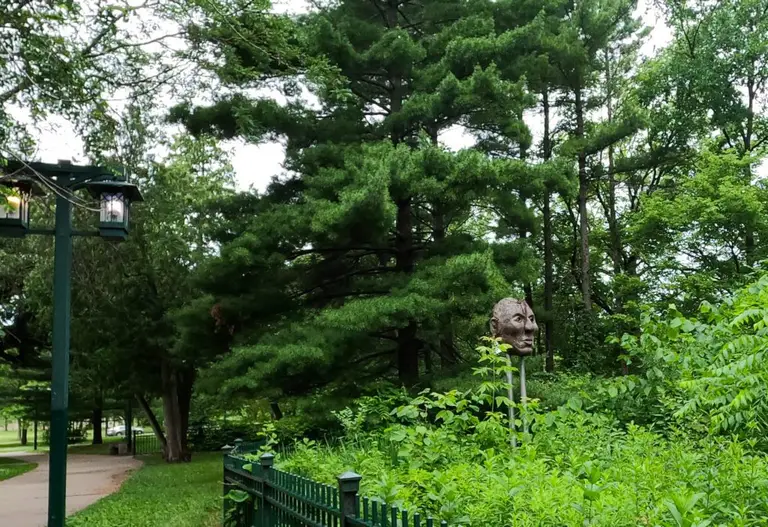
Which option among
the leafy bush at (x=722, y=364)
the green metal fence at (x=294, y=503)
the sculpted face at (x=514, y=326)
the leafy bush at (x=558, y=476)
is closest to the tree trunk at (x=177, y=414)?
the green metal fence at (x=294, y=503)

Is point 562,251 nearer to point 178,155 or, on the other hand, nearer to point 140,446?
point 178,155

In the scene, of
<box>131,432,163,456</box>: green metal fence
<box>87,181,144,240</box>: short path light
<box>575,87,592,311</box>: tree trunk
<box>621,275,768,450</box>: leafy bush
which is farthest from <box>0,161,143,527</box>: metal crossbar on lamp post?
<box>131,432,163,456</box>: green metal fence

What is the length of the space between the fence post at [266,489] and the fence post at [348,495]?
6.65ft

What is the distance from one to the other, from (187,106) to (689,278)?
13.1 meters

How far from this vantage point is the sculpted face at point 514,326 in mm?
7684

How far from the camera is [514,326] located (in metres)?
7.68

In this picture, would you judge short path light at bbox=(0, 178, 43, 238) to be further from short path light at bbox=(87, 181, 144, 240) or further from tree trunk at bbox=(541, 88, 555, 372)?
tree trunk at bbox=(541, 88, 555, 372)

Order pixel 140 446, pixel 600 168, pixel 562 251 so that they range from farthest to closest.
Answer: pixel 140 446
pixel 562 251
pixel 600 168

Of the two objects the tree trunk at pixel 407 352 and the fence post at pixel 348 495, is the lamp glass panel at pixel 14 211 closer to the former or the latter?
the fence post at pixel 348 495

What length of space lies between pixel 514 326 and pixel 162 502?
7.98 m

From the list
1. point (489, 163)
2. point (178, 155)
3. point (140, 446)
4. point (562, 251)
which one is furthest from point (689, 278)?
point (140, 446)

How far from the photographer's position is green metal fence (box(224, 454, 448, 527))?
321cm

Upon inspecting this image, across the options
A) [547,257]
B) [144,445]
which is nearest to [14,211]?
[547,257]

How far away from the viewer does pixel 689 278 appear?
18172 millimetres
